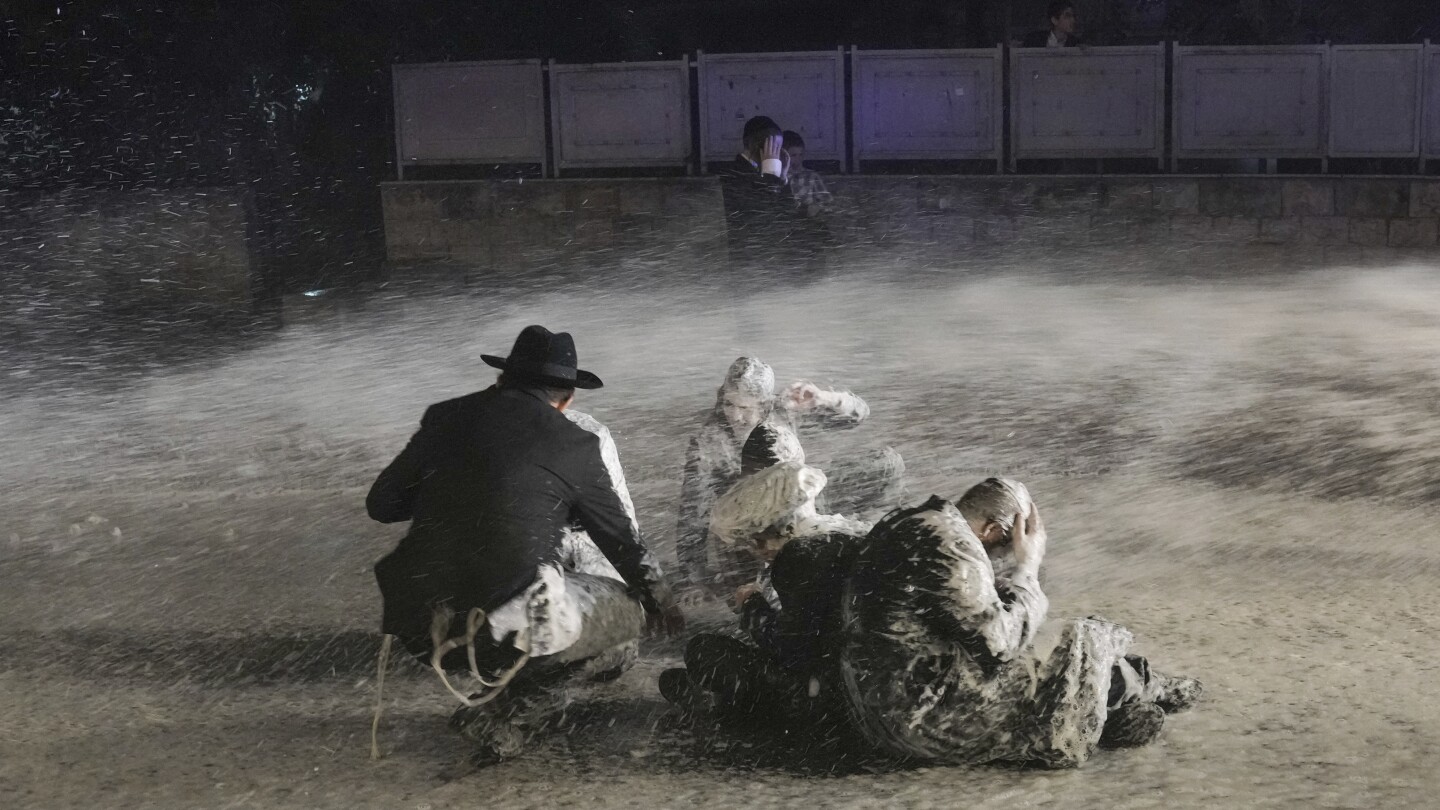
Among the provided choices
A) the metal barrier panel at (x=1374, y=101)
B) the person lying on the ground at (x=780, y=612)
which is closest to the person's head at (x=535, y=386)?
the person lying on the ground at (x=780, y=612)

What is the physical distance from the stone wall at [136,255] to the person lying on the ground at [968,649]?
1088 cm

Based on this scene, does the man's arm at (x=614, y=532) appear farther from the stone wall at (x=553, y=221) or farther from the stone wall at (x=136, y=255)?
the stone wall at (x=553, y=221)

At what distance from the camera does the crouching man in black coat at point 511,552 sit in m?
3.85

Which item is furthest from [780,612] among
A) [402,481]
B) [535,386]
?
[402,481]

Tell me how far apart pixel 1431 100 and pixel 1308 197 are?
146cm

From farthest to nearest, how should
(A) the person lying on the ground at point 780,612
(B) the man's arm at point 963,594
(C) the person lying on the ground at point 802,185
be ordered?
1. (C) the person lying on the ground at point 802,185
2. (A) the person lying on the ground at point 780,612
3. (B) the man's arm at point 963,594

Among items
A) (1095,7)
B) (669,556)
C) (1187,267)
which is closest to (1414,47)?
(1187,267)

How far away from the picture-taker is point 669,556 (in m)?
5.99

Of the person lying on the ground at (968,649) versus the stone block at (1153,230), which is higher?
the stone block at (1153,230)

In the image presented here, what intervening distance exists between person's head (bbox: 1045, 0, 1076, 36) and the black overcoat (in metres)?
10.5

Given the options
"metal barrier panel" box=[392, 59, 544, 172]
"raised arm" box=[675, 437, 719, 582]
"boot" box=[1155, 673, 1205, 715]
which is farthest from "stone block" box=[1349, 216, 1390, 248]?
"boot" box=[1155, 673, 1205, 715]

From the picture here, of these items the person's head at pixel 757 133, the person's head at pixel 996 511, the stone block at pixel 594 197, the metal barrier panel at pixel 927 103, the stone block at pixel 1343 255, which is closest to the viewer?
the person's head at pixel 996 511

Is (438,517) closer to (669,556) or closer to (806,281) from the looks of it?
(669,556)

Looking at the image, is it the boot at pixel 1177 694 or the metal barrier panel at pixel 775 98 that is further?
the metal barrier panel at pixel 775 98
